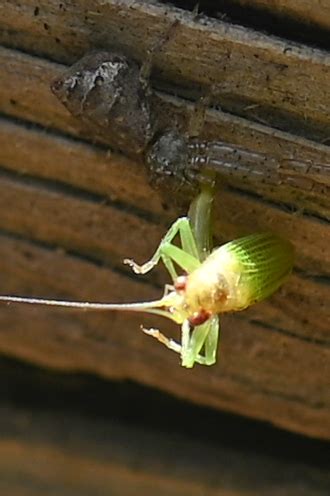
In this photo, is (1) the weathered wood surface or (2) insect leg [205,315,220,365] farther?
(2) insect leg [205,315,220,365]

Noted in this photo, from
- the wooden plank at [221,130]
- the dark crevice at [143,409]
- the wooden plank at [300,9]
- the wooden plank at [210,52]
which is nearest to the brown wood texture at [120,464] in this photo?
the dark crevice at [143,409]

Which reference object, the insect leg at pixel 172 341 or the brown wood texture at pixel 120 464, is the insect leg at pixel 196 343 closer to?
the insect leg at pixel 172 341

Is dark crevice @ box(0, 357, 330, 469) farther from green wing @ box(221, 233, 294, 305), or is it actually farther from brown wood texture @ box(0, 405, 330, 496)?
green wing @ box(221, 233, 294, 305)

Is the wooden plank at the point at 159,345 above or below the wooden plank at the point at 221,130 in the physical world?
below

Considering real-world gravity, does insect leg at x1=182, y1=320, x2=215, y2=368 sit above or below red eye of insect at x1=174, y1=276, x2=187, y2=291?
below

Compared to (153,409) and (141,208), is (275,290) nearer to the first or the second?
(141,208)

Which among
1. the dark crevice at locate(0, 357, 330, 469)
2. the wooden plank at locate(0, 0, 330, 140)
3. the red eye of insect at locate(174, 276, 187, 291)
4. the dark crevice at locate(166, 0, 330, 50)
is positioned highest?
the dark crevice at locate(166, 0, 330, 50)

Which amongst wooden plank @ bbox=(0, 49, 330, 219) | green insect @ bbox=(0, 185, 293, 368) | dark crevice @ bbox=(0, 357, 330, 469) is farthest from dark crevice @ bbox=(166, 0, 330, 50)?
dark crevice @ bbox=(0, 357, 330, 469)
